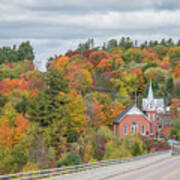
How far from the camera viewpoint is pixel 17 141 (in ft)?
195

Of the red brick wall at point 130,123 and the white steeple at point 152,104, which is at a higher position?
the white steeple at point 152,104

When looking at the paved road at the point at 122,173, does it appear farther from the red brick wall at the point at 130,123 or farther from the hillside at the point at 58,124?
the red brick wall at the point at 130,123

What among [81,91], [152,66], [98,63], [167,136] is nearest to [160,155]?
[167,136]

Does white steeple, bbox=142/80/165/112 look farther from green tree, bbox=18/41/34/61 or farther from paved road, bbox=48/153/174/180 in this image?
green tree, bbox=18/41/34/61

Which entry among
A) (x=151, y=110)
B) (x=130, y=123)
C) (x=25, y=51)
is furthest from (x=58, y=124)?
(x=25, y=51)

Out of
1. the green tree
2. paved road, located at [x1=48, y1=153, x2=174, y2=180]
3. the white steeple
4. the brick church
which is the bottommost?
paved road, located at [x1=48, y1=153, x2=174, y2=180]

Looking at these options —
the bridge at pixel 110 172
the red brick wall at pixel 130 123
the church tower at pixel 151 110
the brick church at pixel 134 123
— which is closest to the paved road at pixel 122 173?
the bridge at pixel 110 172

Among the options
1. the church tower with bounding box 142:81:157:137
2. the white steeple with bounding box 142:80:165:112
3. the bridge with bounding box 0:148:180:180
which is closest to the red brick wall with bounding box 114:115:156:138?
the church tower with bounding box 142:81:157:137

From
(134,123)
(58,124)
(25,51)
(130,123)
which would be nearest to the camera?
(58,124)

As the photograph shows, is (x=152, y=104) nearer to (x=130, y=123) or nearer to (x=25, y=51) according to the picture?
(x=130, y=123)

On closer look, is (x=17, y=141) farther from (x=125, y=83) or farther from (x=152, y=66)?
(x=152, y=66)

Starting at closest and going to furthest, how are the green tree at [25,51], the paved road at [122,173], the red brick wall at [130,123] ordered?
the paved road at [122,173]
the red brick wall at [130,123]
the green tree at [25,51]

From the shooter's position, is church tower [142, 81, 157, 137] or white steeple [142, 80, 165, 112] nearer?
church tower [142, 81, 157, 137]

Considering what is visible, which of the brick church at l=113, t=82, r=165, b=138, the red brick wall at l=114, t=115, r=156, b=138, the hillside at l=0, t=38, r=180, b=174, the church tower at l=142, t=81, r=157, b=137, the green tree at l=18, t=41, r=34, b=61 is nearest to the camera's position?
the hillside at l=0, t=38, r=180, b=174
